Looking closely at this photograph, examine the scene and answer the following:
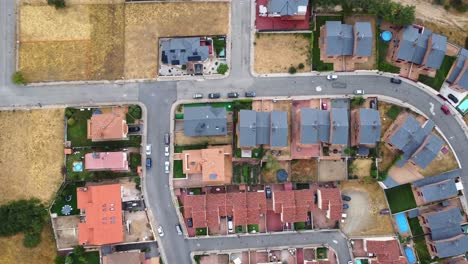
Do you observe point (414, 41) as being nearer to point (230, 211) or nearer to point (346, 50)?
point (346, 50)

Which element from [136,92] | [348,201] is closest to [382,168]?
[348,201]

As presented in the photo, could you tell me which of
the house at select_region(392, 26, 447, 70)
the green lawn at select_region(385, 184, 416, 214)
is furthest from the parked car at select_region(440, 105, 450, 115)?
the green lawn at select_region(385, 184, 416, 214)

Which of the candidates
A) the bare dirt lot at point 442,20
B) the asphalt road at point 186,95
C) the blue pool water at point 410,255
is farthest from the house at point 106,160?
the bare dirt lot at point 442,20

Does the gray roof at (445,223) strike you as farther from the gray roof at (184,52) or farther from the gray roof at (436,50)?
the gray roof at (184,52)

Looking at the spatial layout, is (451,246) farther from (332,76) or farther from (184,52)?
(184,52)

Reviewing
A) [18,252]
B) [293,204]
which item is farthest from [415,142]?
[18,252]
